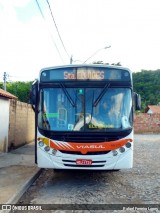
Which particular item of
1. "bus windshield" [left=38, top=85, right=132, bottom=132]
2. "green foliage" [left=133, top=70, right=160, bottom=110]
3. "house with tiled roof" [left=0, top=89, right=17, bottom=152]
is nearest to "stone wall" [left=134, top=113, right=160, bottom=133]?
"house with tiled roof" [left=0, top=89, right=17, bottom=152]

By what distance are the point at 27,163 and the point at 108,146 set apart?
13.6ft

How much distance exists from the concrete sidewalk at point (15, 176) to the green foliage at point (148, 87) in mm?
58452

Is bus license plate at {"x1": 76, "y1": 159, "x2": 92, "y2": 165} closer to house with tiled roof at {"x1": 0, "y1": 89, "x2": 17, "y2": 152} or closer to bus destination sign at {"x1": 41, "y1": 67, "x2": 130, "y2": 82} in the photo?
bus destination sign at {"x1": 41, "y1": 67, "x2": 130, "y2": 82}

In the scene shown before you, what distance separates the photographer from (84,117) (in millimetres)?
7996

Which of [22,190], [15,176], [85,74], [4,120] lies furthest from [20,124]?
[22,190]

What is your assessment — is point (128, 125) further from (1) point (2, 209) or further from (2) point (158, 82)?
(2) point (158, 82)

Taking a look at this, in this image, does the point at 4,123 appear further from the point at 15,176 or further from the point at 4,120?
the point at 15,176

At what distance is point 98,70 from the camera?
840cm

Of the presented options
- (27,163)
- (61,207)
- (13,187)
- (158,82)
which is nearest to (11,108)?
(27,163)

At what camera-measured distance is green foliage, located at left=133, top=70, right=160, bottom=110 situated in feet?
232

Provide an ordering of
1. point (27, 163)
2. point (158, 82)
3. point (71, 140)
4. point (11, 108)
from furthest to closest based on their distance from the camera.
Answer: point (158, 82) → point (11, 108) → point (27, 163) → point (71, 140)

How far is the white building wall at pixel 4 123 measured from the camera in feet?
44.8

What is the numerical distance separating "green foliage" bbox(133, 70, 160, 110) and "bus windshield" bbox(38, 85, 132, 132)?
60952mm

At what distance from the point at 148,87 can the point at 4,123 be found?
2353 inches
